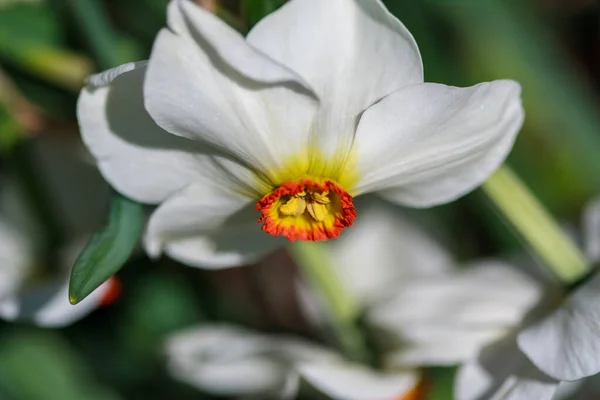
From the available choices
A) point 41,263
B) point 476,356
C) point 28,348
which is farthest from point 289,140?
point 28,348

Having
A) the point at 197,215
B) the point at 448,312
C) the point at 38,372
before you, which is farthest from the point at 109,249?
the point at 38,372

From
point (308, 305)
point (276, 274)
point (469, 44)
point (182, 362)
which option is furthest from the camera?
point (276, 274)

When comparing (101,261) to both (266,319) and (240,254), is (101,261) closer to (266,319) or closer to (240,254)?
(240,254)

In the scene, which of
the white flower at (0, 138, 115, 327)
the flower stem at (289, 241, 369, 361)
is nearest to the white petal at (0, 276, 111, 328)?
the white flower at (0, 138, 115, 327)

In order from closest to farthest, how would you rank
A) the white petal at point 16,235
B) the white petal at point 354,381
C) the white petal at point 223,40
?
1. the white petal at point 223,40
2. the white petal at point 354,381
3. the white petal at point 16,235

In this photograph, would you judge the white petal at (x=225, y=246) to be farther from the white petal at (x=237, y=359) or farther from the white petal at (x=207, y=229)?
the white petal at (x=237, y=359)

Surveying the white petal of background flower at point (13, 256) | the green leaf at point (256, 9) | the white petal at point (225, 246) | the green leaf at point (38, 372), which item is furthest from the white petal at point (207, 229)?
the green leaf at point (38, 372)

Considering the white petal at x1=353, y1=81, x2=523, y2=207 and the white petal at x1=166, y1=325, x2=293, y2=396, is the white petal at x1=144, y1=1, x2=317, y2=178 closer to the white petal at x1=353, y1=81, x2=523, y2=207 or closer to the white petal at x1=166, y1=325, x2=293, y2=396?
the white petal at x1=353, y1=81, x2=523, y2=207
